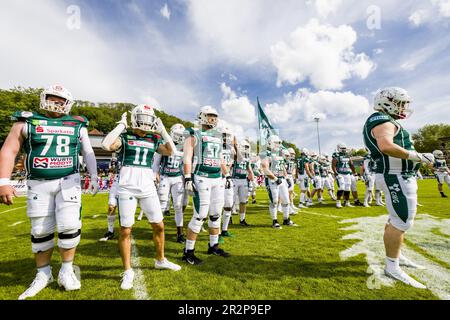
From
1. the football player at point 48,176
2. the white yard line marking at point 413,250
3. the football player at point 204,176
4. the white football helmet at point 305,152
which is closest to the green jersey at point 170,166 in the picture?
the football player at point 204,176

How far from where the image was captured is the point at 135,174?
397 centimetres

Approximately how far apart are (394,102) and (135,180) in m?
4.75

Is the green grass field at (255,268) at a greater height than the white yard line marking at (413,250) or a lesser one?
lesser

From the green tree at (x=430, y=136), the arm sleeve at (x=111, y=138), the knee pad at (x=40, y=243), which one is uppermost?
the green tree at (x=430, y=136)

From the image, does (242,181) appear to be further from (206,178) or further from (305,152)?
(305,152)

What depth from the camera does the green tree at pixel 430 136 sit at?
76000 millimetres

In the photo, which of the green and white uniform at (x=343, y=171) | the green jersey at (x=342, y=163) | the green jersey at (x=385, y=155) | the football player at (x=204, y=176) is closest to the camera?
the green jersey at (x=385, y=155)

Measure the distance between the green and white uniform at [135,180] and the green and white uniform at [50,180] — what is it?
27.1 inches

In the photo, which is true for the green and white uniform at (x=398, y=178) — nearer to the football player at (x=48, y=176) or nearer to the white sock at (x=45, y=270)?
the football player at (x=48, y=176)

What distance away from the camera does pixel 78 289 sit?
354 cm

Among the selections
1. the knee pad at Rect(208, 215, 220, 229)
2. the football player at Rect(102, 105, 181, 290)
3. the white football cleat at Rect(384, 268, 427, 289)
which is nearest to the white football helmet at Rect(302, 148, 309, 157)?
the knee pad at Rect(208, 215, 220, 229)

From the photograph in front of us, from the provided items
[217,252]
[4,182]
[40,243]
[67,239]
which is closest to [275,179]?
[217,252]

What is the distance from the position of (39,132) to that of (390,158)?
5.56 meters

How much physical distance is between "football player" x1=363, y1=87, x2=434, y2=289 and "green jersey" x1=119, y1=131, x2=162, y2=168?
3.95 metres
